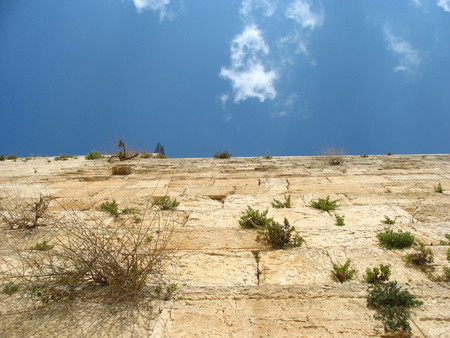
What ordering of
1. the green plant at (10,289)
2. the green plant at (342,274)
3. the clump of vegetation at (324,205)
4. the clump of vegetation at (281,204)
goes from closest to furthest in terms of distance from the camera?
the green plant at (10,289)
the green plant at (342,274)
the clump of vegetation at (324,205)
the clump of vegetation at (281,204)

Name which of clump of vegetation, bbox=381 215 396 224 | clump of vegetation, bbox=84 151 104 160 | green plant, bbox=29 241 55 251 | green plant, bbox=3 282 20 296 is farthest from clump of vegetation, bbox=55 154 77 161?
clump of vegetation, bbox=381 215 396 224

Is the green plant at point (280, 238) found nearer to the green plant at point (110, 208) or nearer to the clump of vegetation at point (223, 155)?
the green plant at point (110, 208)

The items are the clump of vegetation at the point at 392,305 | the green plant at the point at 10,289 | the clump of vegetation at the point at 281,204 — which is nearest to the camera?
the clump of vegetation at the point at 392,305

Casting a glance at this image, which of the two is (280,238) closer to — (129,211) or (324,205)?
(324,205)

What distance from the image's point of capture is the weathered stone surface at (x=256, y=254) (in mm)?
1915

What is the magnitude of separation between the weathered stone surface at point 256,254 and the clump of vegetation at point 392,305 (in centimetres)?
5

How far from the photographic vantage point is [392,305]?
197 centimetres

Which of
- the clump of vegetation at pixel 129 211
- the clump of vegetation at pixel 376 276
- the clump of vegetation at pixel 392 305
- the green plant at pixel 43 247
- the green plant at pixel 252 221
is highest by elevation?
the clump of vegetation at pixel 129 211

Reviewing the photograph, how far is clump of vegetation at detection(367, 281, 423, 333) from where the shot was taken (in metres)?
1.83

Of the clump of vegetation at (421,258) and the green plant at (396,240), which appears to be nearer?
the clump of vegetation at (421,258)

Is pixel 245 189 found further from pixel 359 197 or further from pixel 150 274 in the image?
pixel 150 274

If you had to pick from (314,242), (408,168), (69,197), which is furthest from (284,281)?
(408,168)

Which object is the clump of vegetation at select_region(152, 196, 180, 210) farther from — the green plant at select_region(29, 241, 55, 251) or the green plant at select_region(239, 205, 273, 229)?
the green plant at select_region(29, 241, 55, 251)

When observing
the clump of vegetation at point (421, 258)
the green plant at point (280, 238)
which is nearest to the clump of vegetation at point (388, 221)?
the clump of vegetation at point (421, 258)
